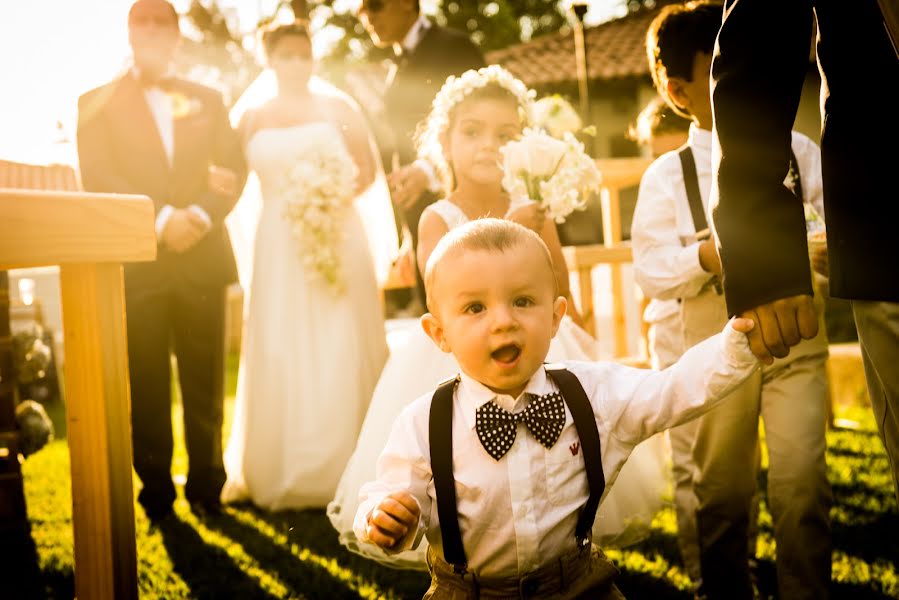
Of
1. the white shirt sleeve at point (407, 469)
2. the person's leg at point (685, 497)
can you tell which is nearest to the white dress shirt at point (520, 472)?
the white shirt sleeve at point (407, 469)

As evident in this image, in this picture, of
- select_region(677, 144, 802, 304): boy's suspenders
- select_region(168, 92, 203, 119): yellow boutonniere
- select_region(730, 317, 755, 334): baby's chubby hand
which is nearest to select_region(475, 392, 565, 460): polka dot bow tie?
select_region(730, 317, 755, 334): baby's chubby hand

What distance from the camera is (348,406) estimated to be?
5438 mm

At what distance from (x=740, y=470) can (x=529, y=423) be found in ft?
4.18

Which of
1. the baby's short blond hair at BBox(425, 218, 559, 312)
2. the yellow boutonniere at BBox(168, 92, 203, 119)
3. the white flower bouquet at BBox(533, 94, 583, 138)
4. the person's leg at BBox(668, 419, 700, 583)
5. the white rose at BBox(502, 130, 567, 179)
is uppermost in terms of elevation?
the yellow boutonniere at BBox(168, 92, 203, 119)

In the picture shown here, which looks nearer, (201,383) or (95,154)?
(95,154)

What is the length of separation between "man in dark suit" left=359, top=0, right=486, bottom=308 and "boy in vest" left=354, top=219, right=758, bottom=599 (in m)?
3.36

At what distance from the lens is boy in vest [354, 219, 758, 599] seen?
2.04 meters

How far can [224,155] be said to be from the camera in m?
5.42

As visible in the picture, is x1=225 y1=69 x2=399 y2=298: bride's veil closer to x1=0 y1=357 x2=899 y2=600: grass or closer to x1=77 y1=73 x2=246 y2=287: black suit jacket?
x1=77 y1=73 x2=246 y2=287: black suit jacket

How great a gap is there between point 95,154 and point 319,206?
1304 millimetres

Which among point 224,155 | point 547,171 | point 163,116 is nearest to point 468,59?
point 224,155

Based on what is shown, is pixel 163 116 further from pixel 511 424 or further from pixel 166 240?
pixel 511 424

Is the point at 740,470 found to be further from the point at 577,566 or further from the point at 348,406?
the point at 348,406

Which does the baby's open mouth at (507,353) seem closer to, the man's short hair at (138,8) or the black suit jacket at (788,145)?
the black suit jacket at (788,145)
